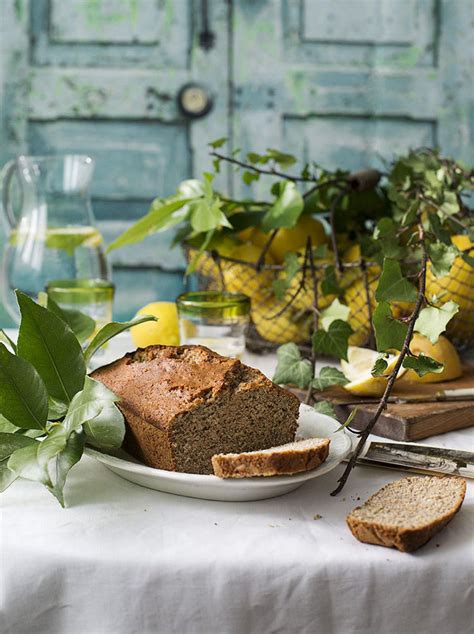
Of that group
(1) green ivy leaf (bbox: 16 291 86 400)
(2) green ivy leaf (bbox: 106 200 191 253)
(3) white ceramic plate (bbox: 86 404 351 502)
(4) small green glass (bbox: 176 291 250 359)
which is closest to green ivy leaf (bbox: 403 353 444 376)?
(3) white ceramic plate (bbox: 86 404 351 502)

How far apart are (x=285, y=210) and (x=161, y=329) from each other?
0.30 metres

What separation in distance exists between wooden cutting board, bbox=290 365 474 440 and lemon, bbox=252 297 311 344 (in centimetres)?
32

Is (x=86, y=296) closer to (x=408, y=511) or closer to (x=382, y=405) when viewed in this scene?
(x=382, y=405)

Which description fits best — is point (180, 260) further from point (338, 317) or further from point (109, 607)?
point (109, 607)

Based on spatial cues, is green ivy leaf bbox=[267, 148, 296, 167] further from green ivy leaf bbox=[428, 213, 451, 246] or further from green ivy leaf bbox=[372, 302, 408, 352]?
green ivy leaf bbox=[372, 302, 408, 352]

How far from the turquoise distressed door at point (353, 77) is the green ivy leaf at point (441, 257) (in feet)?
8.33

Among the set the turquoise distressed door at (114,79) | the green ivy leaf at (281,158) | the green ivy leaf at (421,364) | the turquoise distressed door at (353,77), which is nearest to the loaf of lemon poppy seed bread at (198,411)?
the green ivy leaf at (421,364)

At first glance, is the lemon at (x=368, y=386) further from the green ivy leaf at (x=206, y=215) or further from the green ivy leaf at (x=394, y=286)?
the green ivy leaf at (x=206, y=215)

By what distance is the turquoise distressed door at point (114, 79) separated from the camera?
3.45 m

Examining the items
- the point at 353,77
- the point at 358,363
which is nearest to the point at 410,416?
the point at 358,363

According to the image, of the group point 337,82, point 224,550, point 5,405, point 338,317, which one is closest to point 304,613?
point 224,550

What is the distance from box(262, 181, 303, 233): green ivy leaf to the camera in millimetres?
1428

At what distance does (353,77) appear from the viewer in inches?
141

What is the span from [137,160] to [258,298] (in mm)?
2170
